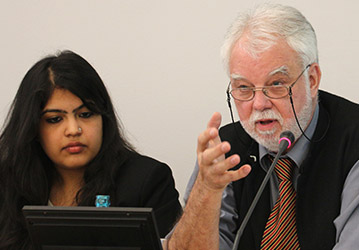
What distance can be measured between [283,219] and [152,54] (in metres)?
1.16

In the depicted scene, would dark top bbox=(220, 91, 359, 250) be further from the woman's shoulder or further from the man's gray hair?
the woman's shoulder

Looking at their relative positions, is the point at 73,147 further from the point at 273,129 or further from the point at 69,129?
the point at 273,129

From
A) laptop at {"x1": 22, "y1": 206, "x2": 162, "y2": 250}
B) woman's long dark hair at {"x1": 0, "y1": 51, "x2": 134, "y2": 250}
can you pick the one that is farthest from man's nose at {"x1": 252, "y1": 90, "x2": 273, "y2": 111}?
woman's long dark hair at {"x1": 0, "y1": 51, "x2": 134, "y2": 250}

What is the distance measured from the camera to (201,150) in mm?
1530

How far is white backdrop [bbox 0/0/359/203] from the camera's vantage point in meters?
2.65

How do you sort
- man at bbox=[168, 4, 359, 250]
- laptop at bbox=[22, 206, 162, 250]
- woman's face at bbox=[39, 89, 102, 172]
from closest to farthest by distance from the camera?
laptop at bbox=[22, 206, 162, 250] → man at bbox=[168, 4, 359, 250] → woman's face at bbox=[39, 89, 102, 172]

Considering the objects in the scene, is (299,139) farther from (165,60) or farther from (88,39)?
(88,39)

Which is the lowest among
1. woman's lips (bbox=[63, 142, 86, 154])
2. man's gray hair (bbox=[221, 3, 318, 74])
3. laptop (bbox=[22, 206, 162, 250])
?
woman's lips (bbox=[63, 142, 86, 154])

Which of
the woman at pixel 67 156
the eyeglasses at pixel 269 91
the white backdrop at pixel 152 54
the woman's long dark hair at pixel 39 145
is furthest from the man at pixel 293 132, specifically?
the white backdrop at pixel 152 54

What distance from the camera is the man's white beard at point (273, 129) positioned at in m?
1.80

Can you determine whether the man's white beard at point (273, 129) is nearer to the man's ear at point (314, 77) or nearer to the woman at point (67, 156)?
the man's ear at point (314, 77)

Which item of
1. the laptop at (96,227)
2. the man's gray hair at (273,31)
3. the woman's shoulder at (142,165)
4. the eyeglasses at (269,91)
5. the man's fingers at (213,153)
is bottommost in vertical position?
the woman's shoulder at (142,165)

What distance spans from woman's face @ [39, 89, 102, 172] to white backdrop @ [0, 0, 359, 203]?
0.57m

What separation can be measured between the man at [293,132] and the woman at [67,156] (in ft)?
1.44
